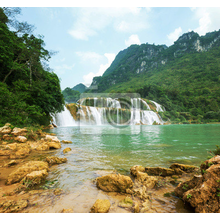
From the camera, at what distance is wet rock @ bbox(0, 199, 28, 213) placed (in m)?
1.76

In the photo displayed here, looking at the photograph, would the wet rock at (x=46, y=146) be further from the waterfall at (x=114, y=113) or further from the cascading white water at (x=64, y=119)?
the waterfall at (x=114, y=113)

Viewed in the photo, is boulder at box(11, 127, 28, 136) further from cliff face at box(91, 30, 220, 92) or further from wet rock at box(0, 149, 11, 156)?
cliff face at box(91, 30, 220, 92)

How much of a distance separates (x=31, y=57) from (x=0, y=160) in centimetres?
1036

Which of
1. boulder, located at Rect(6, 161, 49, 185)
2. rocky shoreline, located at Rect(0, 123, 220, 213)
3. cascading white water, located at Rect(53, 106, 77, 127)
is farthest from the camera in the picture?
cascading white water, located at Rect(53, 106, 77, 127)

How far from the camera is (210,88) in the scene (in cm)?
5969

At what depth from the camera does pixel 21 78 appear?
11.9 m

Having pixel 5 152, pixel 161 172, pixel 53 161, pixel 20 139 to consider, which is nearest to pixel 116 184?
pixel 161 172

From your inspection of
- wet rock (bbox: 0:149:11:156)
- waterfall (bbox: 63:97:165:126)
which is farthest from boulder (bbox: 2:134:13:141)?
waterfall (bbox: 63:97:165:126)

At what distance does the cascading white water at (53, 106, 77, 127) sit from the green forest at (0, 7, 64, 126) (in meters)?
7.86

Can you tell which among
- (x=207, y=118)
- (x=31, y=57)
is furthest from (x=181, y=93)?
(x=31, y=57)

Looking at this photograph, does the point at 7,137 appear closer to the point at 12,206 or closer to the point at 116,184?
the point at 12,206

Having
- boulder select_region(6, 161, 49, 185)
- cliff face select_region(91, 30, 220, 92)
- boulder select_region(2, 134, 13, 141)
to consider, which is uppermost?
cliff face select_region(91, 30, 220, 92)

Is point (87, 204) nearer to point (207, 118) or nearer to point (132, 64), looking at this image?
point (207, 118)

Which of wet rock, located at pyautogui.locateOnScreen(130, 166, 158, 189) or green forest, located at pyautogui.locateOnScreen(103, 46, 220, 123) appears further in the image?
green forest, located at pyautogui.locateOnScreen(103, 46, 220, 123)
